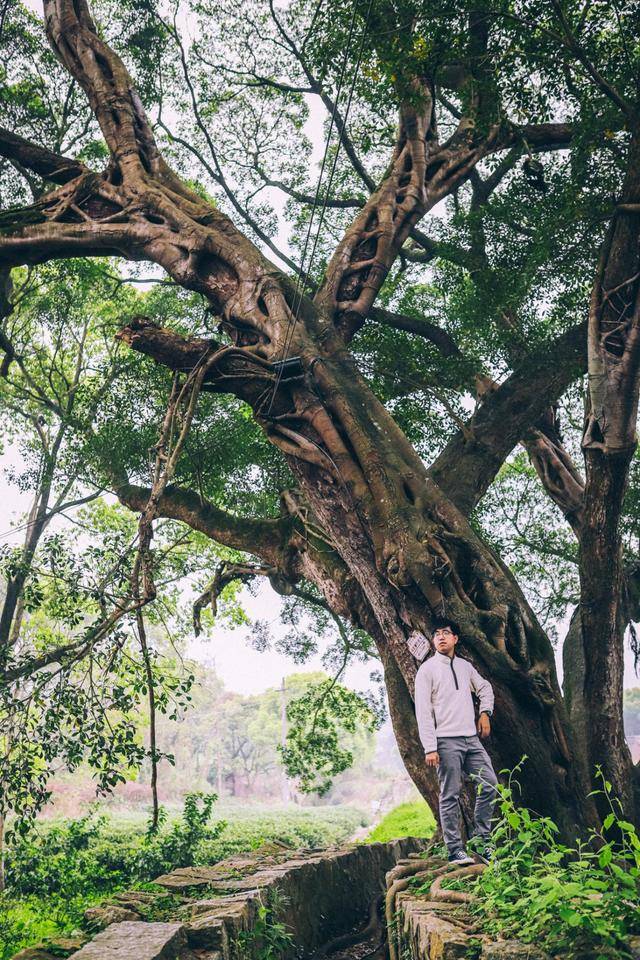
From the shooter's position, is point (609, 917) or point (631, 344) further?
point (631, 344)

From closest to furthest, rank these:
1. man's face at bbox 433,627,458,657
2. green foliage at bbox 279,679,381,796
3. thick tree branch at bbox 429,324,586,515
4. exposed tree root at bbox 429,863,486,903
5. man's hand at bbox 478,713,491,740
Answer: exposed tree root at bbox 429,863,486,903 < man's hand at bbox 478,713,491,740 < man's face at bbox 433,627,458,657 < thick tree branch at bbox 429,324,586,515 < green foliage at bbox 279,679,381,796

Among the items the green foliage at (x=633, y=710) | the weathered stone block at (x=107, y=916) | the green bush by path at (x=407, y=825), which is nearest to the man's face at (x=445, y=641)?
the weathered stone block at (x=107, y=916)

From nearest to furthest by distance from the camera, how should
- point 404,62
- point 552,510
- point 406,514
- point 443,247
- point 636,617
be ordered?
1. point 406,514
2. point 404,62
3. point 443,247
4. point 636,617
5. point 552,510

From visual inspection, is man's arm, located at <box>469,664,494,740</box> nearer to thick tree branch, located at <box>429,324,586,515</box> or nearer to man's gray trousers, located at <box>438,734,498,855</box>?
man's gray trousers, located at <box>438,734,498,855</box>

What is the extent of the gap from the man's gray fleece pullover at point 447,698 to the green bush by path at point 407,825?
9.83 meters

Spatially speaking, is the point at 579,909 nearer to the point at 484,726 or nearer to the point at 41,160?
the point at 484,726

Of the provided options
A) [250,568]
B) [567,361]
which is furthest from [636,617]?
[250,568]

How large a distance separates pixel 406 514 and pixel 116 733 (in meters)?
3.01

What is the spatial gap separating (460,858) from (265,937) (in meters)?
1.34

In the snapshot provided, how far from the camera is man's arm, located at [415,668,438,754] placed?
502cm

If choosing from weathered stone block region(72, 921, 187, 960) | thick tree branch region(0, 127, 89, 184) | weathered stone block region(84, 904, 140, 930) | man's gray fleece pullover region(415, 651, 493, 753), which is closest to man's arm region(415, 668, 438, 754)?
man's gray fleece pullover region(415, 651, 493, 753)

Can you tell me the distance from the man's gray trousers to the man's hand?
3.3 inches

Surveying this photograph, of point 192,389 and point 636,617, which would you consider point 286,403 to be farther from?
point 636,617

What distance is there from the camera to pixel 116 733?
20.5ft
